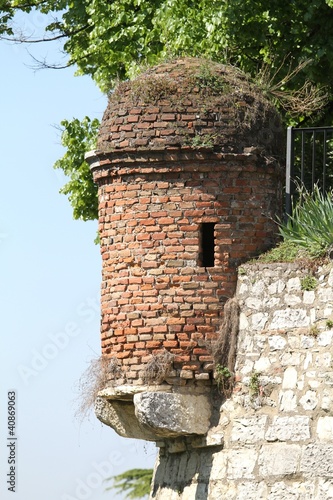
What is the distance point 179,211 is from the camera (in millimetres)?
15930

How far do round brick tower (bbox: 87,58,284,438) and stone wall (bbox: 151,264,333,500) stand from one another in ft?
1.45

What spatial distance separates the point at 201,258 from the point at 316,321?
1538mm

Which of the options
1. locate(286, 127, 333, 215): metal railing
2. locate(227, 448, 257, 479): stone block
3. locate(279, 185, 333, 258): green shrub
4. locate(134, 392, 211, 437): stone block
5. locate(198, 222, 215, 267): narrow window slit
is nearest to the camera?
locate(227, 448, 257, 479): stone block

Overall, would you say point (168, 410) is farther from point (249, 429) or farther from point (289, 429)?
point (289, 429)

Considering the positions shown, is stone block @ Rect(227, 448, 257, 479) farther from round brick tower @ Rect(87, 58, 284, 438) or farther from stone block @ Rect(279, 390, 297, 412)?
round brick tower @ Rect(87, 58, 284, 438)

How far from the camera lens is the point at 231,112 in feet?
53.1

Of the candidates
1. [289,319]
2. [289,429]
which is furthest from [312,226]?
[289,429]

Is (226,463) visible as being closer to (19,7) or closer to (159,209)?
(159,209)

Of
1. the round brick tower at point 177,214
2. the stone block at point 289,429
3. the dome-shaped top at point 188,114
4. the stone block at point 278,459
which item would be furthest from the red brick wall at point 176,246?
the stone block at point 278,459

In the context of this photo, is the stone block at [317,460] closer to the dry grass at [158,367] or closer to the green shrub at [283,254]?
the dry grass at [158,367]

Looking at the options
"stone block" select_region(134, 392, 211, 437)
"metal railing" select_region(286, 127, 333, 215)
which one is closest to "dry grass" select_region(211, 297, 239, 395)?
"stone block" select_region(134, 392, 211, 437)

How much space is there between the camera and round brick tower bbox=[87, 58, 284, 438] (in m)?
15.8

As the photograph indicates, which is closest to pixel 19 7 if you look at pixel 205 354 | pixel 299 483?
pixel 205 354

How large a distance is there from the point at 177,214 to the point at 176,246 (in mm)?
336
